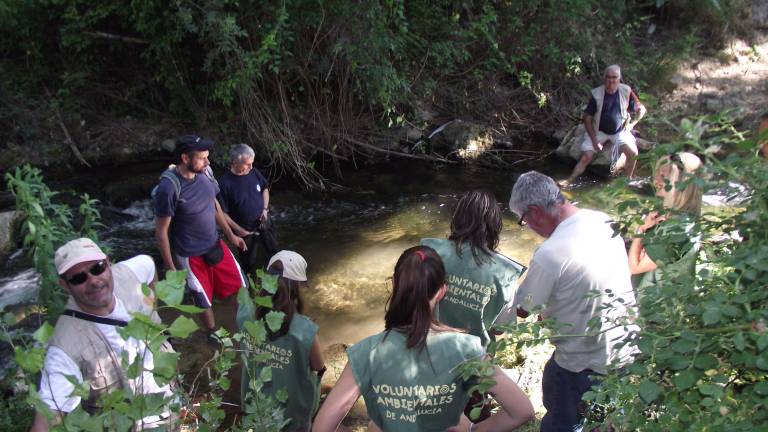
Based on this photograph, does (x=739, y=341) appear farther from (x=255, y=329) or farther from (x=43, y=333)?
(x=43, y=333)

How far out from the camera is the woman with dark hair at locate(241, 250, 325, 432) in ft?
9.54

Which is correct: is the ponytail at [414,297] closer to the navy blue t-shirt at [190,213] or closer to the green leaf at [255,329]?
the green leaf at [255,329]

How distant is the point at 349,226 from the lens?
7480mm

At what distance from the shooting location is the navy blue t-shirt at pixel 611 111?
7.26 m

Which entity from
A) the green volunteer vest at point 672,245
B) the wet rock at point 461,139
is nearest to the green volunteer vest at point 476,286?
the green volunteer vest at point 672,245

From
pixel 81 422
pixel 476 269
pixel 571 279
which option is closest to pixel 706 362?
pixel 571 279

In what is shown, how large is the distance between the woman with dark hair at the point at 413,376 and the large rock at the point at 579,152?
652 centimetres

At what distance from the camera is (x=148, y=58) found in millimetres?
8961

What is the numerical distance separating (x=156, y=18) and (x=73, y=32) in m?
1.71

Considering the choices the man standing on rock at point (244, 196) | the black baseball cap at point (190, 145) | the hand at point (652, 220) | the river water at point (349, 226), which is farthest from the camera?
the river water at point (349, 226)

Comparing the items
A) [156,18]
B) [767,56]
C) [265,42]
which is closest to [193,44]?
[156,18]

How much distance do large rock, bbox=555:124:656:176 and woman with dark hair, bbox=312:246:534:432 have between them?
652cm

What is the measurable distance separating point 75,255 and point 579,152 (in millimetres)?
8101

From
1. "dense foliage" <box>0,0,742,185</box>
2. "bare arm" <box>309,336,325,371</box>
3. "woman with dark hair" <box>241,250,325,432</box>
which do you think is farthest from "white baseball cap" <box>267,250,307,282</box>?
"dense foliage" <box>0,0,742,185</box>
